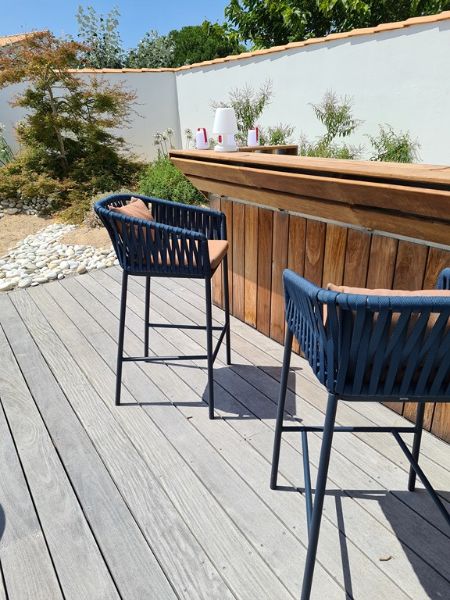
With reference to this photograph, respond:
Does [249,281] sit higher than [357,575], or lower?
higher

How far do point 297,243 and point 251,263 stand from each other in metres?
0.43

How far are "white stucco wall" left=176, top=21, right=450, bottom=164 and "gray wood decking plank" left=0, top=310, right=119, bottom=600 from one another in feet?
18.5

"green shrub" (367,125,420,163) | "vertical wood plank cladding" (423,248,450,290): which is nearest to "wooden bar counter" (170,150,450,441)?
"vertical wood plank cladding" (423,248,450,290)

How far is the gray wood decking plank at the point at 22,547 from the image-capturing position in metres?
1.18

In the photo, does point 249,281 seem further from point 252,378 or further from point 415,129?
point 415,129

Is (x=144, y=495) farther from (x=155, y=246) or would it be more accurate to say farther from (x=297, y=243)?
(x=297, y=243)

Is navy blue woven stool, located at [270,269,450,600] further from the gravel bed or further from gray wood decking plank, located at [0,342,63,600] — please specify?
the gravel bed

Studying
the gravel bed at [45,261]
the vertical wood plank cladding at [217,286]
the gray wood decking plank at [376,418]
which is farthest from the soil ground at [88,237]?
the gray wood decking plank at [376,418]

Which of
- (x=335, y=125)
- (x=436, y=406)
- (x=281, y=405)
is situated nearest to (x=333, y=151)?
(x=335, y=125)

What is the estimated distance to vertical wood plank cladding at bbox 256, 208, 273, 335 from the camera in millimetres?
2295

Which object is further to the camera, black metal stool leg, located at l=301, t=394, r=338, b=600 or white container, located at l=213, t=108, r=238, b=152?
white container, located at l=213, t=108, r=238, b=152

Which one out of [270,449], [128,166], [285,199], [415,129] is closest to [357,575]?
[270,449]

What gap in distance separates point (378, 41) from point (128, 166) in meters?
4.43

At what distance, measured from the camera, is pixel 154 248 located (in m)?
1.71
